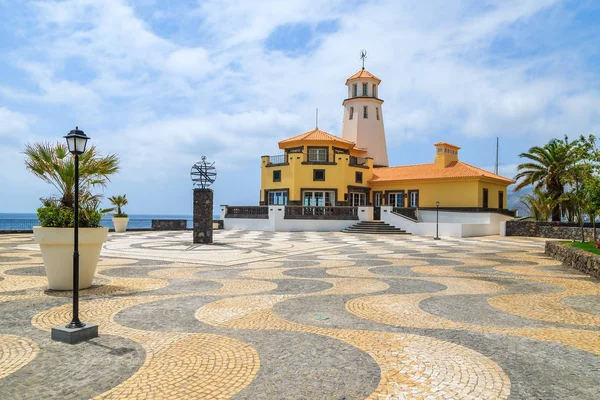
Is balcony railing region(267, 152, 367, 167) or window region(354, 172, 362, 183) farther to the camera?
window region(354, 172, 362, 183)

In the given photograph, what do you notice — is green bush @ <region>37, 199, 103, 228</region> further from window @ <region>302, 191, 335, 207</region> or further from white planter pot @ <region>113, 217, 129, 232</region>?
window @ <region>302, 191, 335, 207</region>

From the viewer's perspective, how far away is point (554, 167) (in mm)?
33812

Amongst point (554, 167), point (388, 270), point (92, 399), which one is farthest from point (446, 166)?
point (92, 399)

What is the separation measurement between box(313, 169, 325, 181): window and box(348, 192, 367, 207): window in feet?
11.0

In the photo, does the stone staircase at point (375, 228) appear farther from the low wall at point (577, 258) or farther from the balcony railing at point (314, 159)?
the low wall at point (577, 258)

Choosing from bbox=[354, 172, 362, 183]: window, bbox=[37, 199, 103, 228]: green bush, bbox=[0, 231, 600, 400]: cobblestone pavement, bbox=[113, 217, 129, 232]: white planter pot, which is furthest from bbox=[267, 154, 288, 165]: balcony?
bbox=[37, 199, 103, 228]: green bush

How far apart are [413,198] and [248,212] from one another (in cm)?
1575

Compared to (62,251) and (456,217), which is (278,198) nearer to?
(456,217)

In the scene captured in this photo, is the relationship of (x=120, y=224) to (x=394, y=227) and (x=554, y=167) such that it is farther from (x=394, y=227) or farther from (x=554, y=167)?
(x=554, y=167)

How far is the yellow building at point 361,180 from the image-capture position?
3844cm

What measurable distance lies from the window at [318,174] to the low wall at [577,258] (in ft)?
82.8

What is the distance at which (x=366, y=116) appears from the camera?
48.9 m

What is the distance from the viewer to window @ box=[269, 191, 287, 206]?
1646 inches

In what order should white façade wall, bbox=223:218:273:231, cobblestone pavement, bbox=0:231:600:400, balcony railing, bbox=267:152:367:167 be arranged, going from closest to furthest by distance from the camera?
1. cobblestone pavement, bbox=0:231:600:400
2. white façade wall, bbox=223:218:273:231
3. balcony railing, bbox=267:152:367:167
